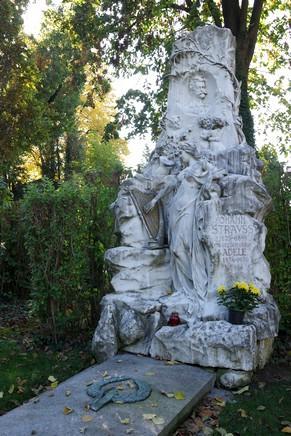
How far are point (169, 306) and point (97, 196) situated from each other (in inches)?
109

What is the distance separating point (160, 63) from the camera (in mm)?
14180

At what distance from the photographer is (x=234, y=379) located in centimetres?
493

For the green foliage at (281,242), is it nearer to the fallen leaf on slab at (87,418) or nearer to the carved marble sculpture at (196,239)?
the carved marble sculpture at (196,239)

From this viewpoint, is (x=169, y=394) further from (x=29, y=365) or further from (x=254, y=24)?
(x=254, y=24)

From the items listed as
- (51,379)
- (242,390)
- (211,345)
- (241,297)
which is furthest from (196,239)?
(51,379)

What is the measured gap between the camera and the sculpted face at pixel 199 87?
736 centimetres

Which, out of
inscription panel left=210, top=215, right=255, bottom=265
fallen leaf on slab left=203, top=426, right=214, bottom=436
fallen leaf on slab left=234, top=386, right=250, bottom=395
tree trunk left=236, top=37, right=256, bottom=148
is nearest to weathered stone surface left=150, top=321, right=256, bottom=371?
fallen leaf on slab left=234, top=386, right=250, bottom=395

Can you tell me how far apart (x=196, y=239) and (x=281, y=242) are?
2190 mm

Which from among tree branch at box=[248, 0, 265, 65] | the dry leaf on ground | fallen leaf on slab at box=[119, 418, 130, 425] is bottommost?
the dry leaf on ground

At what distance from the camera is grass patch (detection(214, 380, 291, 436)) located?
4105 millimetres

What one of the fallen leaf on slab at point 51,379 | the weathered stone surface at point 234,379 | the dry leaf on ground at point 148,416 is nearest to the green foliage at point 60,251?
the fallen leaf on slab at point 51,379

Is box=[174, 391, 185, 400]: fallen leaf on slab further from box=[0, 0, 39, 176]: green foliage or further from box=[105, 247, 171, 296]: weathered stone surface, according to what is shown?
box=[0, 0, 39, 176]: green foliage

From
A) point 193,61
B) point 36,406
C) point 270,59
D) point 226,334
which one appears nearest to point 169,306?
point 226,334

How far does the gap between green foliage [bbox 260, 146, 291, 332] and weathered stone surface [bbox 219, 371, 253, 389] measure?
2551 millimetres
